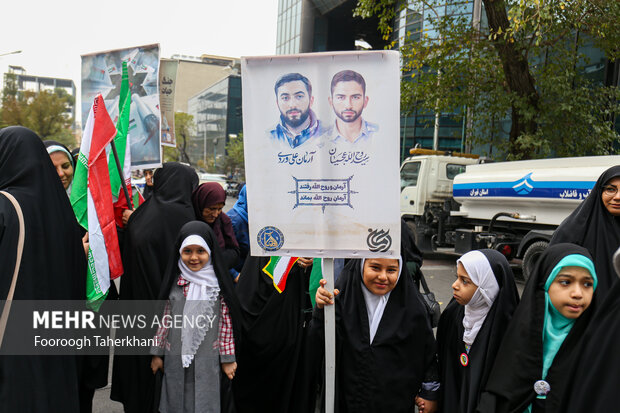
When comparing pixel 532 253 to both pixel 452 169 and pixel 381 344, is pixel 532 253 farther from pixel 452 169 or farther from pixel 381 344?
pixel 381 344

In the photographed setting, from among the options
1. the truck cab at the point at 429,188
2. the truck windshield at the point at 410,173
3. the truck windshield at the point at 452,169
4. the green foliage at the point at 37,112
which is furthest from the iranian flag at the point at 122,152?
the green foliage at the point at 37,112

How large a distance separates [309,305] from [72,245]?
1.75m

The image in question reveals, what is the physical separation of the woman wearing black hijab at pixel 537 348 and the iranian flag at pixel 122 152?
2.46m

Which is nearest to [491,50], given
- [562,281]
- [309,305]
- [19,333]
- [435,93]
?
[435,93]

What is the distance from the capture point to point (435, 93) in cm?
1111

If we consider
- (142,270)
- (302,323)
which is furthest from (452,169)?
(142,270)

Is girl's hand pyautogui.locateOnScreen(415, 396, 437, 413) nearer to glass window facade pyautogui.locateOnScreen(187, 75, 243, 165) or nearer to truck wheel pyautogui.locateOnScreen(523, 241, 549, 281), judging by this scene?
truck wheel pyautogui.locateOnScreen(523, 241, 549, 281)

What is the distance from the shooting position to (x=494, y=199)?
8.50 metres

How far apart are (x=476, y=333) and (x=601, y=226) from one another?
1.64 m

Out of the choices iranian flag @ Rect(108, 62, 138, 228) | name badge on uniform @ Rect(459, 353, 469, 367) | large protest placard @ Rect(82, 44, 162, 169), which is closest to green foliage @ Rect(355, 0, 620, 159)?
large protest placard @ Rect(82, 44, 162, 169)

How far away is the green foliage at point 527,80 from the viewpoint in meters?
9.40

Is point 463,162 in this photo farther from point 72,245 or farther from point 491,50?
point 72,245

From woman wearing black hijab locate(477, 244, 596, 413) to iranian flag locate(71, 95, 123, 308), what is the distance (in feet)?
6.74

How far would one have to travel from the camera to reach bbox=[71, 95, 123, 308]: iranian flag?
2.71m
